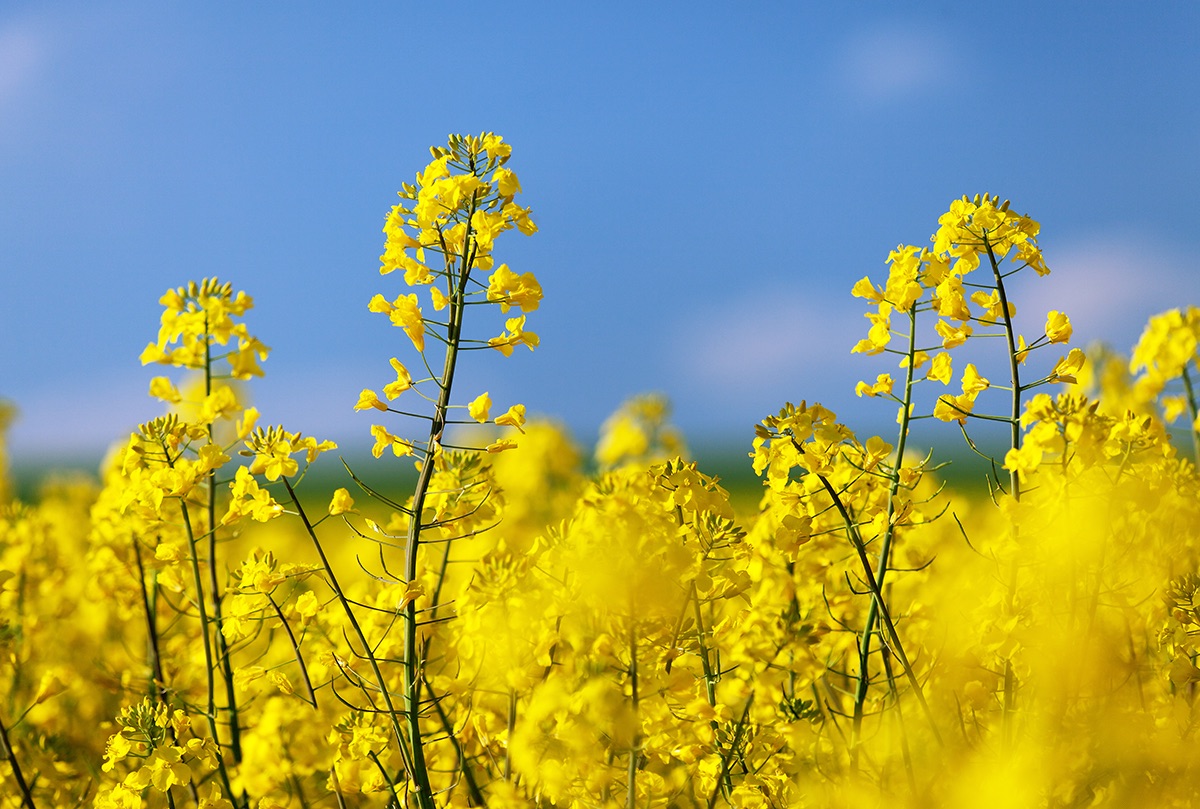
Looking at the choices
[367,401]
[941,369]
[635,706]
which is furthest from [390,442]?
[941,369]

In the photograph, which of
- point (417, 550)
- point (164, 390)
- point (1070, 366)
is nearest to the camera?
point (417, 550)

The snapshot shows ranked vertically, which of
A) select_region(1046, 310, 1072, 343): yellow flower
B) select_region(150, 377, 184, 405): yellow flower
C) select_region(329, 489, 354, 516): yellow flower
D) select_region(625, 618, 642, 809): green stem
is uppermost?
select_region(150, 377, 184, 405): yellow flower

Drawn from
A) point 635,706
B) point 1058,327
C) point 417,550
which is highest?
point 1058,327

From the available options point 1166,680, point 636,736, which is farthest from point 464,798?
point 1166,680

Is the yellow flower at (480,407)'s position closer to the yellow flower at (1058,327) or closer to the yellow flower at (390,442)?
the yellow flower at (390,442)

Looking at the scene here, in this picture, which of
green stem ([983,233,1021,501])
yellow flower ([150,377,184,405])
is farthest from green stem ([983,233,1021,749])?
yellow flower ([150,377,184,405])

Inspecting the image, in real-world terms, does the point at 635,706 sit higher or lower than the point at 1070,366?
lower

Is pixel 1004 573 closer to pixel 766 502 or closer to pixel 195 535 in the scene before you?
pixel 766 502

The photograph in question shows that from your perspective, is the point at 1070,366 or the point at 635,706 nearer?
the point at 635,706

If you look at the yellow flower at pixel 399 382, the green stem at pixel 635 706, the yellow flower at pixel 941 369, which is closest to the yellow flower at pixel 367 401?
the yellow flower at pixel 399 382

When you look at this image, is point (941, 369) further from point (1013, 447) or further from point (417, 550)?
point (417, 550)

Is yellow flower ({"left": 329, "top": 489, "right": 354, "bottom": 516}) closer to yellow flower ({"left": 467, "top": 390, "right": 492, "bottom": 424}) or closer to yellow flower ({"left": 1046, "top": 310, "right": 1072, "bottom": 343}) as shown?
yellow flower ({"left": 467, "top": 390, "right": 492, "bottom": 424})

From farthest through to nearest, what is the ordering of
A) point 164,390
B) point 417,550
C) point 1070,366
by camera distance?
1. point 164,390
2. point 1070,366
3. point 417,550

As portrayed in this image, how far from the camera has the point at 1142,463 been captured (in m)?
2.75
